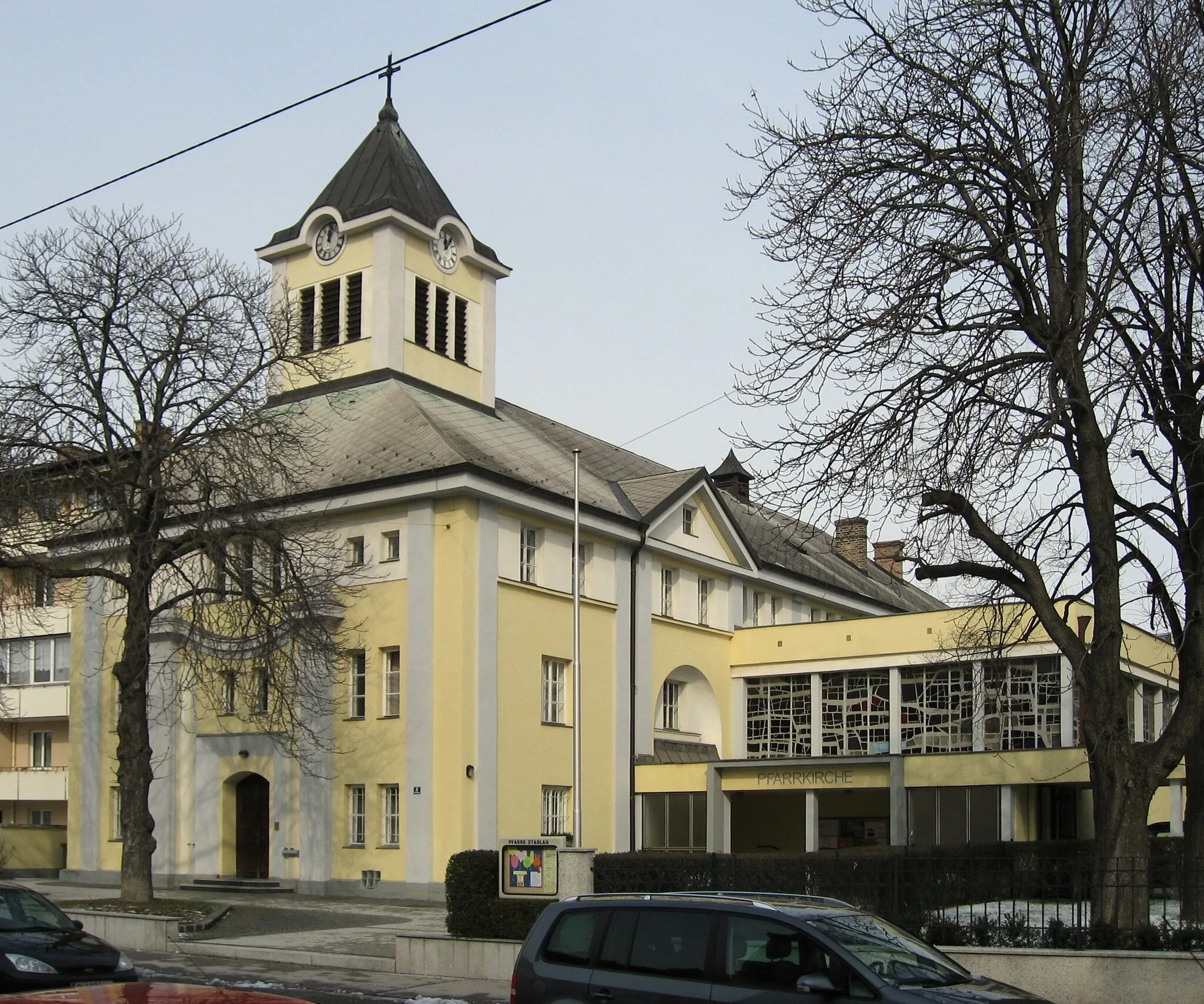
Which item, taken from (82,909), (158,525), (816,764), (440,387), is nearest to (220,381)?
(158,525)

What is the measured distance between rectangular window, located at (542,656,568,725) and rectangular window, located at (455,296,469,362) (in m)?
10.7

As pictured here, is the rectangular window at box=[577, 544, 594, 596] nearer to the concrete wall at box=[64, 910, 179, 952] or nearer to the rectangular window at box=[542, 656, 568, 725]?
the rectangular window at box=[542, 656, 568, 725]

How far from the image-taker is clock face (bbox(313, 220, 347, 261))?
40469 millimetres

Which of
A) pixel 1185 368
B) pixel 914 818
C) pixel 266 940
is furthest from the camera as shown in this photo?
pixel 914 818

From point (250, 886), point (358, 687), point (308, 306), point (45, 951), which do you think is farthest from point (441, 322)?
point (45, 951)

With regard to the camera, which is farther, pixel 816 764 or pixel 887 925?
pixel 816 764

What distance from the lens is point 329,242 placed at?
40844 mm

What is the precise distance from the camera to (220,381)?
25969 mm

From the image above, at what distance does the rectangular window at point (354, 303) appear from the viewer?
3997 centimetres

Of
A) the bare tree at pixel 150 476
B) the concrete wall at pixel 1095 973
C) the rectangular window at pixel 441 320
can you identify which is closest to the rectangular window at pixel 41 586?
the bare tree at pixel 150 476

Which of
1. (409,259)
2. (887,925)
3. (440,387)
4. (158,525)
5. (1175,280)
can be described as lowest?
(887,925)

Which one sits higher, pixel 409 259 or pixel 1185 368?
pixel 409 259

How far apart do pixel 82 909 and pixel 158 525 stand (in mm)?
6536

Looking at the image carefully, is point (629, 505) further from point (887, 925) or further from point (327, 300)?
point (887, 925)
